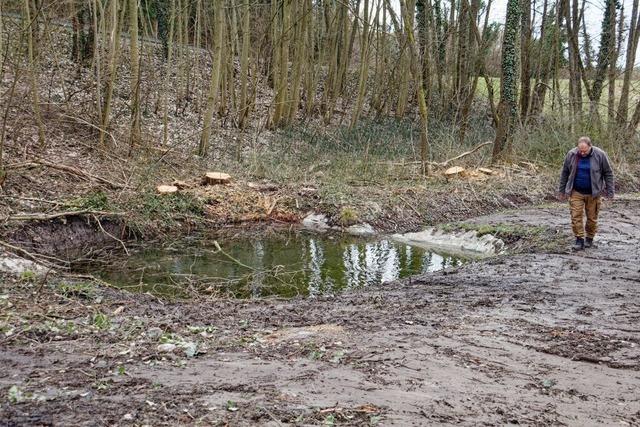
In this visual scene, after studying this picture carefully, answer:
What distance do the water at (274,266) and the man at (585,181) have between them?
2152 millimetres

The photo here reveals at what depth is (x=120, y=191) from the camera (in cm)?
1216

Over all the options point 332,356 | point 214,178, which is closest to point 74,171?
point 214,178

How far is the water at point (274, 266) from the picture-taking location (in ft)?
29.4

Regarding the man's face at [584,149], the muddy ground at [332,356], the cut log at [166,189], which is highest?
the man's face at [584,149]

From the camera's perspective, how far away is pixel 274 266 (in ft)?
33.6

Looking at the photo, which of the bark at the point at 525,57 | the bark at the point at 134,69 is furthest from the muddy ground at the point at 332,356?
the bark at the point at 525,57

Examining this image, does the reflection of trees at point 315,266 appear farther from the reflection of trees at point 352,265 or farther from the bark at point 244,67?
the bark at point 244,67

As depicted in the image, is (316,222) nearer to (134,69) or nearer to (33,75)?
(134,69)

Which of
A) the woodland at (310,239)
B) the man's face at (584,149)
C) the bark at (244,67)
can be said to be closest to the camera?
the woodland at (310,239)

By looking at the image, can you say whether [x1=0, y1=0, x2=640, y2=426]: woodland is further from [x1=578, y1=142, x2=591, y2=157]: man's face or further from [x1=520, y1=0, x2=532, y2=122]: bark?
[x1=578, y1=142, x2=591, y2=157]: man's face

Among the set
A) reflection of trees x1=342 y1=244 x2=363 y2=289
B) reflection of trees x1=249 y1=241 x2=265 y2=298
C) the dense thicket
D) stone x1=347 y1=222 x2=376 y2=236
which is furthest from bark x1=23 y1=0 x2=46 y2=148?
stone x1=347 y1=222 x2=376 y2=236

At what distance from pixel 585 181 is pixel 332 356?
20.7 ft

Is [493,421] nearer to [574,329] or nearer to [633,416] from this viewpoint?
[633,416]

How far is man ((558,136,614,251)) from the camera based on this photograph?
9367 mm
